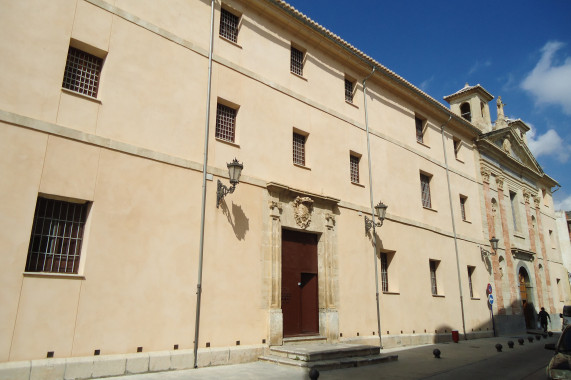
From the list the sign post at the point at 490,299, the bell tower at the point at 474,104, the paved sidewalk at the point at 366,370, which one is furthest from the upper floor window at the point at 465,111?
the paved sidewalk at the point at 366,370

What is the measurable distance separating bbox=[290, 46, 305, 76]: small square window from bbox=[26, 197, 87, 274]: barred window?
9.01 m

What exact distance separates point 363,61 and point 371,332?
35.3ft

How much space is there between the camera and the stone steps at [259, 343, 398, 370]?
962 centimetres

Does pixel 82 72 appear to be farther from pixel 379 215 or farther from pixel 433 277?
pixel 433 277

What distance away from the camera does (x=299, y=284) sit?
41.3ft

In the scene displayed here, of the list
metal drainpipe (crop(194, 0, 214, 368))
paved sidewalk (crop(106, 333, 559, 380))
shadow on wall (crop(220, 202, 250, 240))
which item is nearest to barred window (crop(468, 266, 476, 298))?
paved sidewalk (crop(106, 333, 559, 380))

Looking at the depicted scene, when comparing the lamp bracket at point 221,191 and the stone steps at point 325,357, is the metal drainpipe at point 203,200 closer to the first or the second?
the lamp bracket at point 221,191

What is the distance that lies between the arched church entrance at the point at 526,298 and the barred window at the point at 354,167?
Answer: 54.8 feet

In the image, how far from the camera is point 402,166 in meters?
17.9

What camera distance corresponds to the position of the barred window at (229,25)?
12531mm

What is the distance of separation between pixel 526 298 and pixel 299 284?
2063 cm

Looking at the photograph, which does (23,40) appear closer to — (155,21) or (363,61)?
(155,21)

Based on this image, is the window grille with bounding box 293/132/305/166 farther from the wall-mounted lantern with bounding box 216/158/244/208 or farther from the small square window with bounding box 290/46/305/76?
the wall-mounted lantern with bounding box 216/158/244/208

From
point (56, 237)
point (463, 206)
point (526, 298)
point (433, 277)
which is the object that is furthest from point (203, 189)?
point (526, 298)
